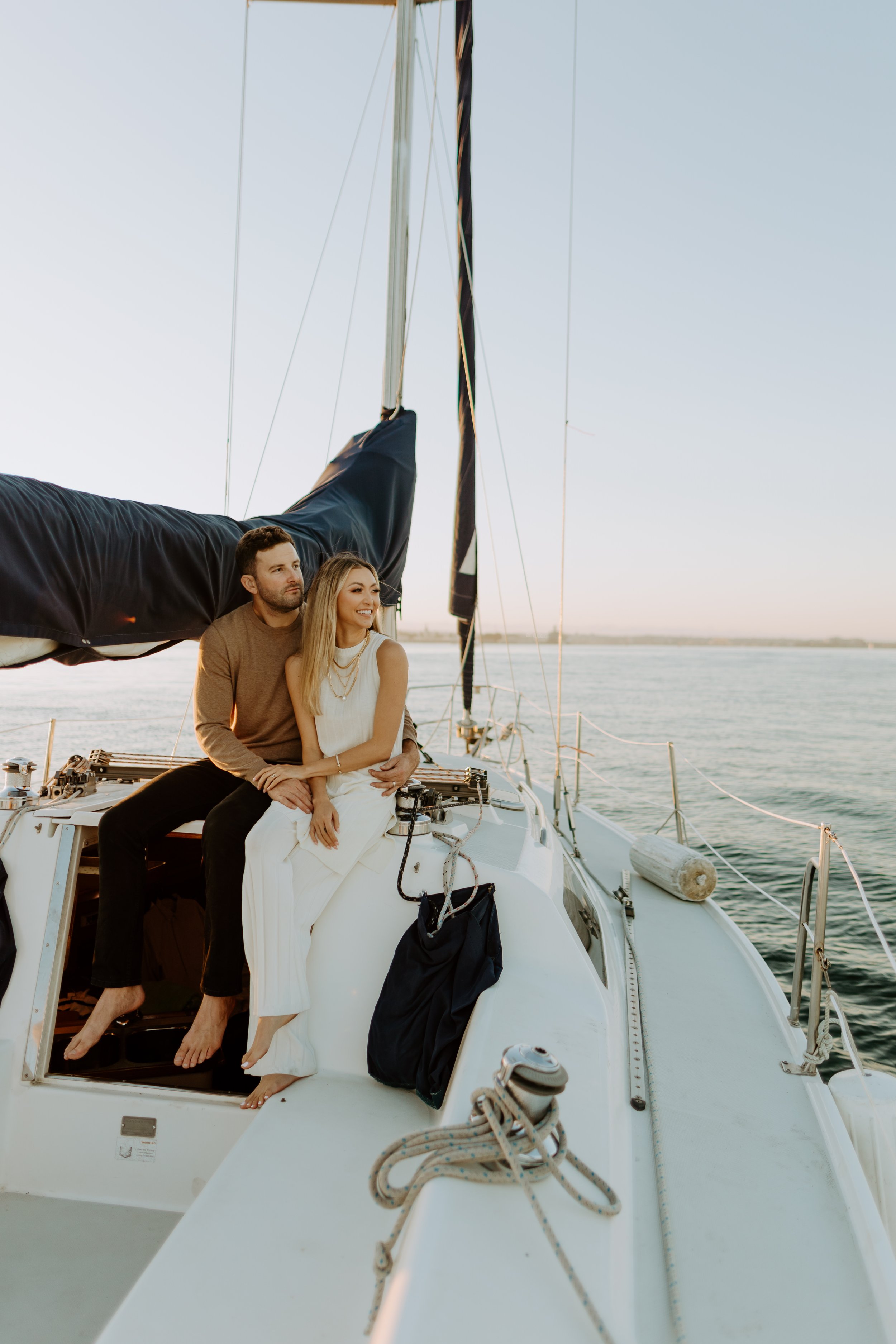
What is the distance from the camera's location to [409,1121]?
1.98 m

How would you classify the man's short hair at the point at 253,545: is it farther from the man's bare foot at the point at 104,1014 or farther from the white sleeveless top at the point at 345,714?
the man's bare foot at the point at 104,1014

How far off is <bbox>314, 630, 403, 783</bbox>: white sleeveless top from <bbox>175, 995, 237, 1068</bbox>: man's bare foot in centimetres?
76

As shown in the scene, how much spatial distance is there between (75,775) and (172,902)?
0.70 metres

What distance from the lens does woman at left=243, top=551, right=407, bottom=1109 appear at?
2146 mm

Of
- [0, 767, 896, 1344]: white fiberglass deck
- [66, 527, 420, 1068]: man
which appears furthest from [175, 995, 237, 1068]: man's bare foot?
[0, 767, 896, 1344]: white fiberglass deck

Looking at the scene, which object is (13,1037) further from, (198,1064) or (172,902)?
(172,902)

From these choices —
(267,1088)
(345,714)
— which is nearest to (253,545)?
(345,714)

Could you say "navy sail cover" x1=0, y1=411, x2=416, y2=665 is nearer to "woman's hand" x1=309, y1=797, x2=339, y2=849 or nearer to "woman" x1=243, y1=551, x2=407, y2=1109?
"woman" x1=243, y1=551, x2=407, y2=1109

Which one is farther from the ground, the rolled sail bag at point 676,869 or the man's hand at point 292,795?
the man's hand at point 292,795

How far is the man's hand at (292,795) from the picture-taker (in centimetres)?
229

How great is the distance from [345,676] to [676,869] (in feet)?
7.60

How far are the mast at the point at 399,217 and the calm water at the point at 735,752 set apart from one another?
5.95ft

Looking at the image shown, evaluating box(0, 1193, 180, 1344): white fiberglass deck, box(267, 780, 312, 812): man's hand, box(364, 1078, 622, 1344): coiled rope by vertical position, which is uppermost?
box(267, 780, 312, 812): man's hand

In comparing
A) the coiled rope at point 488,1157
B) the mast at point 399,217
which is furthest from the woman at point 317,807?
the mast at point 399,217
